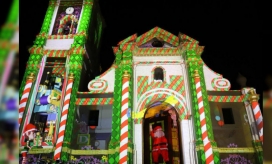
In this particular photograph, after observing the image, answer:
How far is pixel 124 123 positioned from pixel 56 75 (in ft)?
18.8

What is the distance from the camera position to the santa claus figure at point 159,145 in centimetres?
1400

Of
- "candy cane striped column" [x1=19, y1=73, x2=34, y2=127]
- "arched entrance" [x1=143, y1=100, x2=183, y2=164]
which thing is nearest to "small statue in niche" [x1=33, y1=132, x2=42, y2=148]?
"candy cane striped column" [x1=19, y1=73, x2=34, y2=127]

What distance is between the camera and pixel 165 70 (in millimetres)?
15609

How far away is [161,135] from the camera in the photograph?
14609 millimetres

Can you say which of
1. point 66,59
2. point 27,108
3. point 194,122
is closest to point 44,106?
point 27,108

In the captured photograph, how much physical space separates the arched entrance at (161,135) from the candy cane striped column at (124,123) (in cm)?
164

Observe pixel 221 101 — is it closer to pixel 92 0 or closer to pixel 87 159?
pixel 87 159

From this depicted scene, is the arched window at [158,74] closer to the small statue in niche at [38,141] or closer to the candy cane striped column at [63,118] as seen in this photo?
the candy cane striped column at [63,118]

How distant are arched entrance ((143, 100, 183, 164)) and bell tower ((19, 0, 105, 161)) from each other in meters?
4.61

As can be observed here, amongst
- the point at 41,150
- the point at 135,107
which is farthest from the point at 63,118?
the point at 135,107

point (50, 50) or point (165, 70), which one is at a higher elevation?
point (50, 50)

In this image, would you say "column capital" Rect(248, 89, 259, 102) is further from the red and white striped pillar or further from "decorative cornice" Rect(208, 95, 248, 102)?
"decorative cornice" Rect(208, 95, 248, 102)

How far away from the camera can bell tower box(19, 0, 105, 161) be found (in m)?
13.2

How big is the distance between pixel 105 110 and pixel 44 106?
3592 mm
